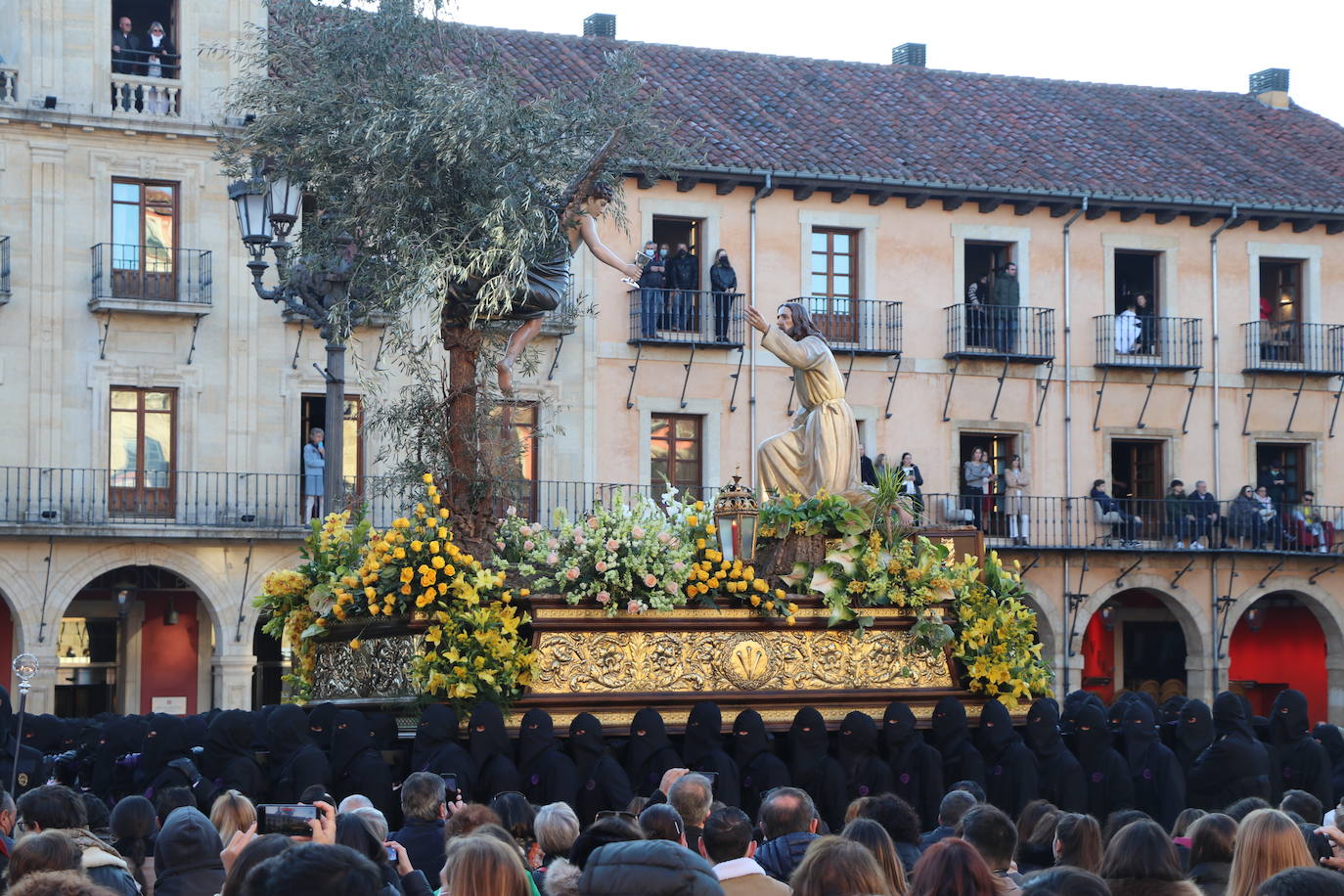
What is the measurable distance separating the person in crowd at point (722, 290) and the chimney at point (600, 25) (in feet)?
23.0

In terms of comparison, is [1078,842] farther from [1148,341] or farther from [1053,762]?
[1148,341]

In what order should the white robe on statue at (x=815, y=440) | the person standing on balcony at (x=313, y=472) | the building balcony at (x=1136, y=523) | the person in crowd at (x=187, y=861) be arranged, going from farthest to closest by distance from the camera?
the building balcony at (x=1136, y=523)
the person standing on balcony at (x=313, y=472)
the white robe on statue at (x=815, y=440)
the person in crowd at (x=187, y=861)

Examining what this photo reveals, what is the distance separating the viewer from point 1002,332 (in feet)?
112

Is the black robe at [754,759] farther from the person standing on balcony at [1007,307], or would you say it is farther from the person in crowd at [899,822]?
the person standing on balcony at [1007,307]

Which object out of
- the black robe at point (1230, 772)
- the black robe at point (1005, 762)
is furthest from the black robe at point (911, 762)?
the black robe at point (1230, 772)

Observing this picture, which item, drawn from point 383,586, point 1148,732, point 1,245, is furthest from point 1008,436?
point 383,586

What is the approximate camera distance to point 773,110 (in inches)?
1353

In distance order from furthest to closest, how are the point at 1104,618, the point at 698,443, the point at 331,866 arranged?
1. the point at 1104,618
2. the point at 698,443
3. the point at 331,866

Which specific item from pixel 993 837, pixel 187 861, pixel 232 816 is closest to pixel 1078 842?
pixel 993 837

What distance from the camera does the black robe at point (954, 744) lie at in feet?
46.8

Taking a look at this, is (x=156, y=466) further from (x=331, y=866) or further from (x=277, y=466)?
(x=331, y=866)

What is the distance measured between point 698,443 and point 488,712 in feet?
65.7

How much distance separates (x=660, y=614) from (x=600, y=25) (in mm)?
25144

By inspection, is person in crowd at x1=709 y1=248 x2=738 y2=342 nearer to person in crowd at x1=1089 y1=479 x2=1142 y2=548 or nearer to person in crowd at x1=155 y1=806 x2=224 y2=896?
person in crowd at x1=1089 y1=479 x2=1142 y2=548
